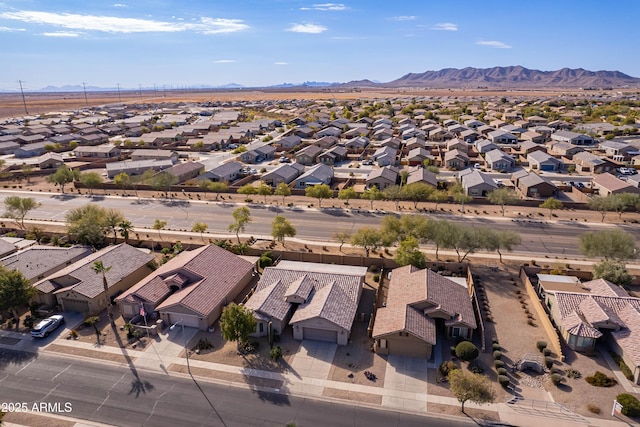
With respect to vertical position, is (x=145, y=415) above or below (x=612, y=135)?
below

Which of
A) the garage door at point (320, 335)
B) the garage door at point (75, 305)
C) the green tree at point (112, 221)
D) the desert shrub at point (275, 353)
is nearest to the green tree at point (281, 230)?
the garage door at point (320, 335)

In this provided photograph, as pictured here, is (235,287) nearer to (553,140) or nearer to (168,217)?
(168,217)

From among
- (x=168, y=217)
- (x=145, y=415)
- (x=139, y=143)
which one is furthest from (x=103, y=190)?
(x=145, y=415)

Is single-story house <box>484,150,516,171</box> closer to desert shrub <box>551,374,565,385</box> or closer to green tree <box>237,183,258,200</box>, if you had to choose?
green tree <box>237,183,258,200</box>

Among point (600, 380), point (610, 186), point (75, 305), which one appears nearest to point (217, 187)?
point (75, 305)

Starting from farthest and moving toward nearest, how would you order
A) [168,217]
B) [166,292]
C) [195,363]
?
1. [168,217]
2. [166,292]
3. [195,363]

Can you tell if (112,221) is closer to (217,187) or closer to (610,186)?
(217,187)

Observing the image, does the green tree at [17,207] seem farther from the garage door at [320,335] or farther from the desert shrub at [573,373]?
the desert shrub at [573,373]
